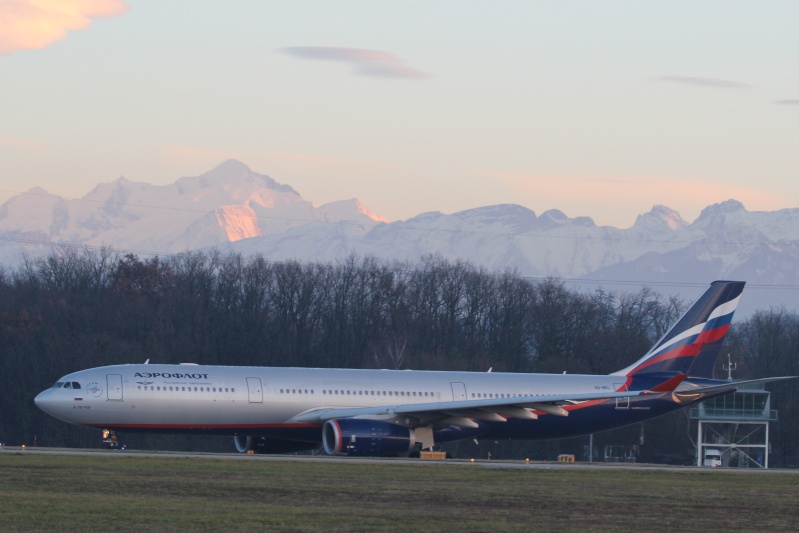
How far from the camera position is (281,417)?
47.2 meters

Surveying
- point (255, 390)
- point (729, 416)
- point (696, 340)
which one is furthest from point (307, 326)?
point (255, 390)

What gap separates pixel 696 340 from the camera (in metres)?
53.5

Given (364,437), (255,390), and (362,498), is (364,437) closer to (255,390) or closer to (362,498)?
(255,390)

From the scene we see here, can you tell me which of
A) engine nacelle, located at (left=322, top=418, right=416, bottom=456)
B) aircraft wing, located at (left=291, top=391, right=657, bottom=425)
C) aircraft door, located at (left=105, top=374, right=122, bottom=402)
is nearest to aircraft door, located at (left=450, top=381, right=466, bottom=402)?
aircraft wing, located at (left=291, top=391, right=657, bottom=425)

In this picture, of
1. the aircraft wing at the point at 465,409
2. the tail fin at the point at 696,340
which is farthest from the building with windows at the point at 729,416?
the aircraft wing at the point at 465,409

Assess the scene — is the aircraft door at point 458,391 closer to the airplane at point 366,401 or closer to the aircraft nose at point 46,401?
the airplane at point 366,401

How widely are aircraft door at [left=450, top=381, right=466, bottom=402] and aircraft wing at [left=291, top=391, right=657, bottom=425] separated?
1502 mm

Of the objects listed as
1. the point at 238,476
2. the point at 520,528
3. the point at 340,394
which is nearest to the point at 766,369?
the point at 340,394

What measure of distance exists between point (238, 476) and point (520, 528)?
11261mm

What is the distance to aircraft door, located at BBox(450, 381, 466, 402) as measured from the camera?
163ft

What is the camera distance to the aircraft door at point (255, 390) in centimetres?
4666

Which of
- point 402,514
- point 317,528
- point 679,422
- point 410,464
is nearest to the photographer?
point 317,528

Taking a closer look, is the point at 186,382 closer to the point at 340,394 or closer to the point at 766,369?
the point at 340,394

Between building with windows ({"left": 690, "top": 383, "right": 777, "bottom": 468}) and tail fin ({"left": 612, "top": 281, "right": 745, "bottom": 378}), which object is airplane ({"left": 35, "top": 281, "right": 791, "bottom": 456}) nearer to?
tail fin ({"left": 612, "top": 281, "right": 745, "bottom": 378})
